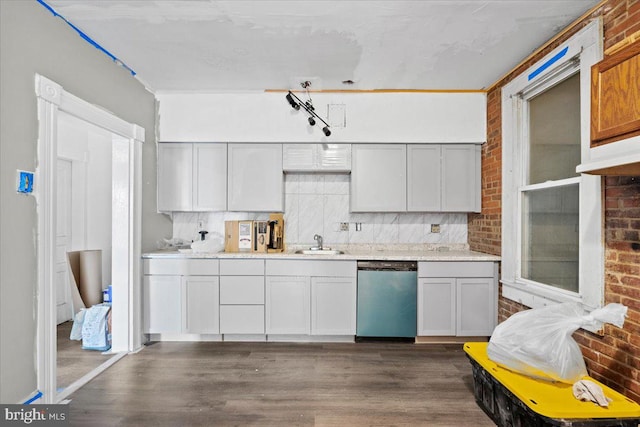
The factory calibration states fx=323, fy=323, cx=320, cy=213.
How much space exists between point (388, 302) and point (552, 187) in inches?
74.7

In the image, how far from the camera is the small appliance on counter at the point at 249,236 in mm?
3879

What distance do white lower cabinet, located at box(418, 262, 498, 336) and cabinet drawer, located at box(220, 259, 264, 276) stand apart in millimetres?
1774

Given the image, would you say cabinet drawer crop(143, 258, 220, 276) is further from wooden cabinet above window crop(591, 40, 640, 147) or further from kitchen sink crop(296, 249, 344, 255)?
wooden cabinet above window crop(591, 40, 640, 147)

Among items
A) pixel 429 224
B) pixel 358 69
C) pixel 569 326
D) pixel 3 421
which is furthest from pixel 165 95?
pixel 569 326

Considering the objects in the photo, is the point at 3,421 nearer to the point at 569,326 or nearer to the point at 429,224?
the point at 569,326

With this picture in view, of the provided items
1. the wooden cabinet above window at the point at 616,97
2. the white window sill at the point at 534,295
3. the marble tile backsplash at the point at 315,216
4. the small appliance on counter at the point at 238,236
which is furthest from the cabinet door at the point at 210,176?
the wooden cabinet above window at the point at 616,97

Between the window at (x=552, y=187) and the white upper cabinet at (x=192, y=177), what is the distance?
10.5 feet

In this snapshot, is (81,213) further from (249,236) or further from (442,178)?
(442,178)

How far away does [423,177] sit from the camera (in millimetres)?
3877

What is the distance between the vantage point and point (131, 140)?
3.40 m

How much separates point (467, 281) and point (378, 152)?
5.81ft

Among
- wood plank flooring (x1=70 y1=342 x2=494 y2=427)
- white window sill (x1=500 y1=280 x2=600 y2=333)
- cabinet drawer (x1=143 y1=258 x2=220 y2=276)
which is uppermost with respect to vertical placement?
cabinet drawer (x1=143 y1=258 x2=220 y2=276)

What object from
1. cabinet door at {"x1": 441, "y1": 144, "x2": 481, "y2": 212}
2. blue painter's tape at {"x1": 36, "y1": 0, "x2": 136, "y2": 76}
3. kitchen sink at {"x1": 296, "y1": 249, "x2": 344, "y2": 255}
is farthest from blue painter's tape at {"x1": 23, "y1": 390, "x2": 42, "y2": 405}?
cabinet door at {"x1": 441, "y1": 144, "x2": 481, "y2": 212}

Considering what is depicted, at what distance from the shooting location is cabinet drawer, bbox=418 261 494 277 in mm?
3523
